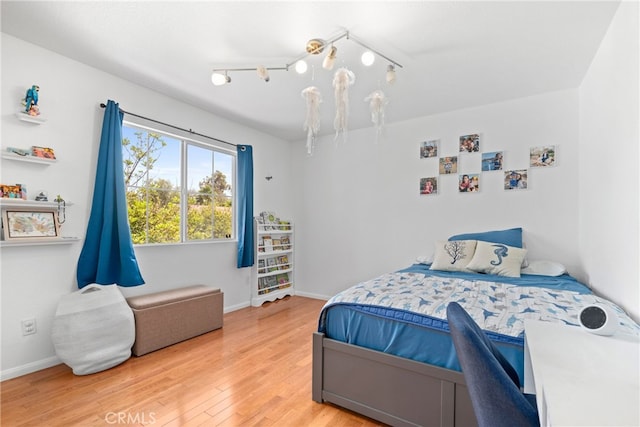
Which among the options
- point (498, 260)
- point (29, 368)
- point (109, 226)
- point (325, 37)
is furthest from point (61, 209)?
point (498, 260)

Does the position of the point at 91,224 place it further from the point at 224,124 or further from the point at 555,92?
the point at 555,92

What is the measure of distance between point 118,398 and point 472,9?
10.7 feet

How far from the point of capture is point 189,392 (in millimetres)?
1990

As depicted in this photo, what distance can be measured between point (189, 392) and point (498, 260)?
2.76m

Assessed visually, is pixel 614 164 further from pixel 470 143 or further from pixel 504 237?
pixel 470 143

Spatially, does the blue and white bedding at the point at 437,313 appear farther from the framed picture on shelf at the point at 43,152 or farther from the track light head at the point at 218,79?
the framed picture on shelf at the point at 43,152

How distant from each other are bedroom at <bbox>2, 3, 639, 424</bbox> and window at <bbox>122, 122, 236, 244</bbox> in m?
0.21

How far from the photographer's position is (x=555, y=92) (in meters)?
2.95

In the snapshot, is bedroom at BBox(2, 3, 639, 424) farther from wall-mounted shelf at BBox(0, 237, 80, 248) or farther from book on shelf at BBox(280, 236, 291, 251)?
book on shelf at BBox(280, 236, 291, 251)

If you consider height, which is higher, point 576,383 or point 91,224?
point 91,224

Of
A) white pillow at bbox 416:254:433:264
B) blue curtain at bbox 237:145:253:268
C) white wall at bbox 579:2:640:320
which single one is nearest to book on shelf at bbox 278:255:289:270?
blue curtain at bbox 237:145:253:268

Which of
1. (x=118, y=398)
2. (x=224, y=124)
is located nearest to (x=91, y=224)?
(x=118, y=398)

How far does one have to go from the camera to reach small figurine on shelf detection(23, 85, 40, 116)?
217 centimetres

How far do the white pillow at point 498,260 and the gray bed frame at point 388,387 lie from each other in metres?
1.61
